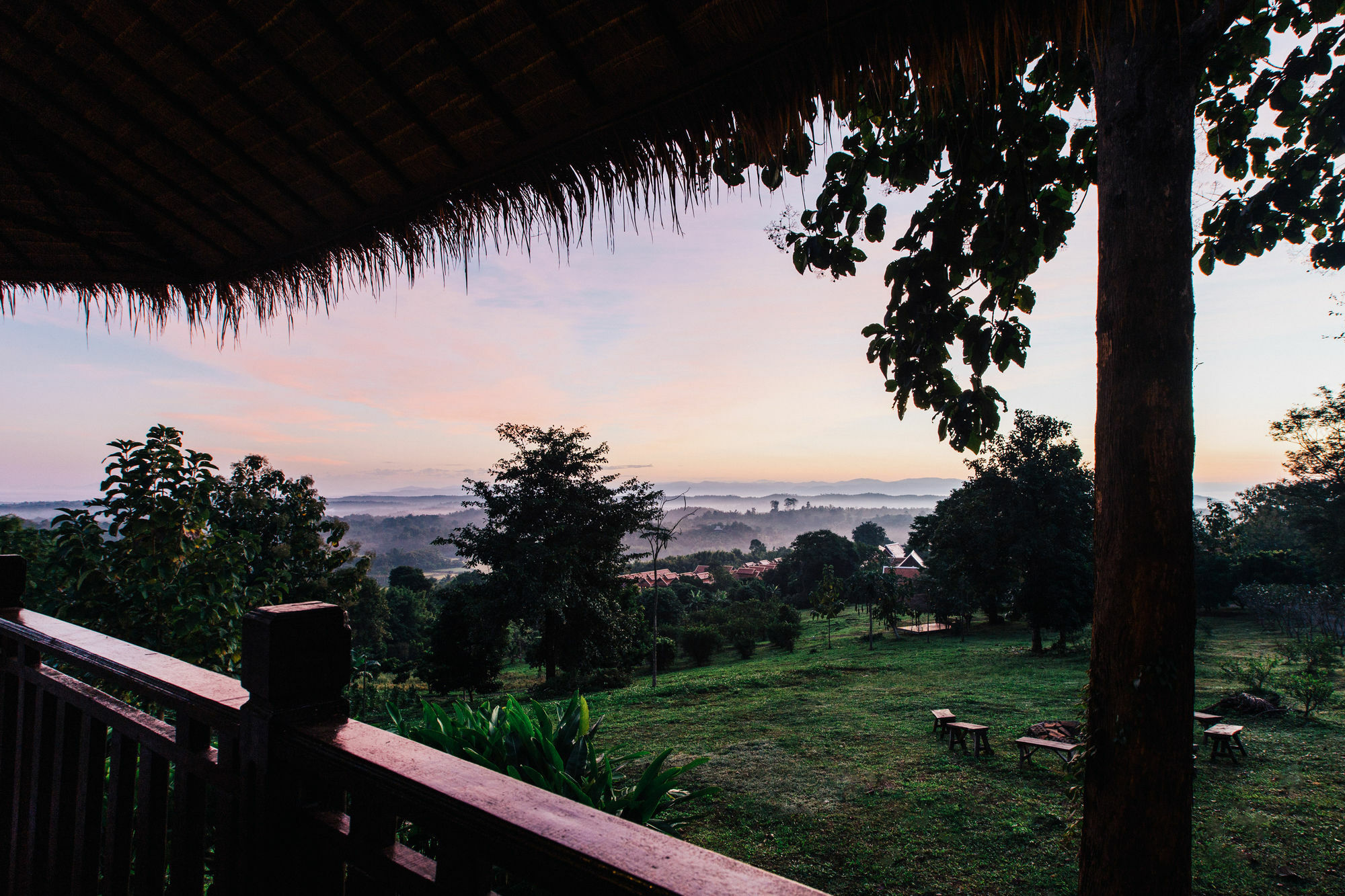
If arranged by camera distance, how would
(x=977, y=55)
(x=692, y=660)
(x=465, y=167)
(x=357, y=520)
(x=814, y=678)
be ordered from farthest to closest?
(x=357, y=520) → (x=692, y=660) → (x=814, y=678) → (x=465, y=167) → (x=977, y=55)

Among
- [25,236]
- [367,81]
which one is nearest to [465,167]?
[367,81]

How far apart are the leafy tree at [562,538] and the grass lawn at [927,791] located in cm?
535

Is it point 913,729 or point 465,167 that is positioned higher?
point 465,167

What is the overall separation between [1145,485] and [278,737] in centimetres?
234

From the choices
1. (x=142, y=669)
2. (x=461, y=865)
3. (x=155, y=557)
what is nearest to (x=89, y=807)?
(x=142, y=669)

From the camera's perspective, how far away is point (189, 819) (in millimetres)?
1164

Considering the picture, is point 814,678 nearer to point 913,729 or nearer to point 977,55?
point 913,729

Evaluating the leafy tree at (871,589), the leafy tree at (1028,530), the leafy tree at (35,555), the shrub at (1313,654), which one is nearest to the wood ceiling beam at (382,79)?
the leafy tree at (35,555)

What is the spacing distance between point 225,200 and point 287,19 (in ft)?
2.81

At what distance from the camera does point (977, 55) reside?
118 cm

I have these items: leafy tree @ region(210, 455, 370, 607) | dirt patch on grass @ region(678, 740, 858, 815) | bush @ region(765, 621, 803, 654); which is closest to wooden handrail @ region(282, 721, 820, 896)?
dirt patch on grass @ region(678, 740, 858, 815)

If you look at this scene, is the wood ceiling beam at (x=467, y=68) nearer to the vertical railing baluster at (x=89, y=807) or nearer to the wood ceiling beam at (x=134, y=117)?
the wood ceiling beam at (x=134, y=117)

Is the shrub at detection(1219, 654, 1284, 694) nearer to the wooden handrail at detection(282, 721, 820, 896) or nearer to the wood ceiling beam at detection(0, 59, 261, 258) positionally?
the wooden handrail at detection(282, 721, 820, 896)

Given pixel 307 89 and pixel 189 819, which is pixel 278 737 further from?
pixel 307 89
